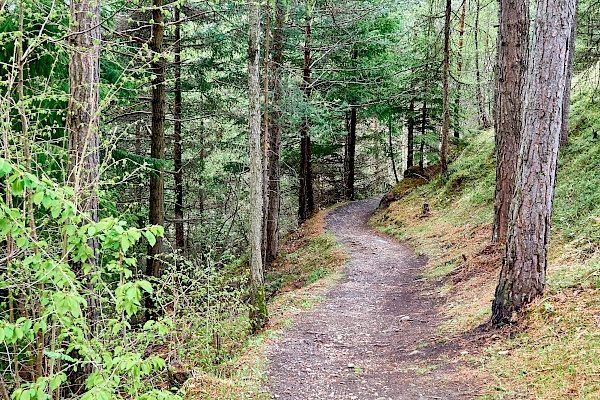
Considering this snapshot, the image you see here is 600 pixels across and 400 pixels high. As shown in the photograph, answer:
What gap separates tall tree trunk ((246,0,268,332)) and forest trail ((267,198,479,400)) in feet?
2.42

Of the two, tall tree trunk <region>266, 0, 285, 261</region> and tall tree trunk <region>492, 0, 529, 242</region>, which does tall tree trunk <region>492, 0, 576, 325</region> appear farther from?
tall tree trunk <region>266, 0, 285, 261</region>

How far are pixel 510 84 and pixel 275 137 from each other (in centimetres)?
743

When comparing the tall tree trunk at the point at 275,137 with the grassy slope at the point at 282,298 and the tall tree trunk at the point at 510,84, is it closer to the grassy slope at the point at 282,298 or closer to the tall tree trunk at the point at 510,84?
the grassy slope at the point at 282,298

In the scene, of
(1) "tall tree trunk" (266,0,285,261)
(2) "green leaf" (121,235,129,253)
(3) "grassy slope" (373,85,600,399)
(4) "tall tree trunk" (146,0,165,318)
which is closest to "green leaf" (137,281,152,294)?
(2) "green leaf" (121,235,129,253)

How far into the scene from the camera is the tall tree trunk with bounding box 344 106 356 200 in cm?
2242

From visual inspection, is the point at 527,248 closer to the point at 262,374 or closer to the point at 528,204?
the point at 528,204

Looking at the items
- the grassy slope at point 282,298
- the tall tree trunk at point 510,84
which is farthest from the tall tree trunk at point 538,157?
the grassy slope at point 282,298

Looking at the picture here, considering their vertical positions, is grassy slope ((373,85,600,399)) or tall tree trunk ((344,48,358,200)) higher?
tall tree trunk ((344,48,358,200))

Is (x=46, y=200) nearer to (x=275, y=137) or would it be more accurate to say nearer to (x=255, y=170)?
(x=255, y=170)

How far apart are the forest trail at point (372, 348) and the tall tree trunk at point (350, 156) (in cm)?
1147

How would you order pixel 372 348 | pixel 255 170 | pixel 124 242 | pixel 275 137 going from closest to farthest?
pixel 124 242
pixel 372 348
pixel 255 170
pixel 275 137

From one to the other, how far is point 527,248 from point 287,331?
4.17 meters

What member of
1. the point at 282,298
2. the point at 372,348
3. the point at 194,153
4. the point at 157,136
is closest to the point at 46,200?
the point at 372,348

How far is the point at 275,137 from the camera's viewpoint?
14312mm
